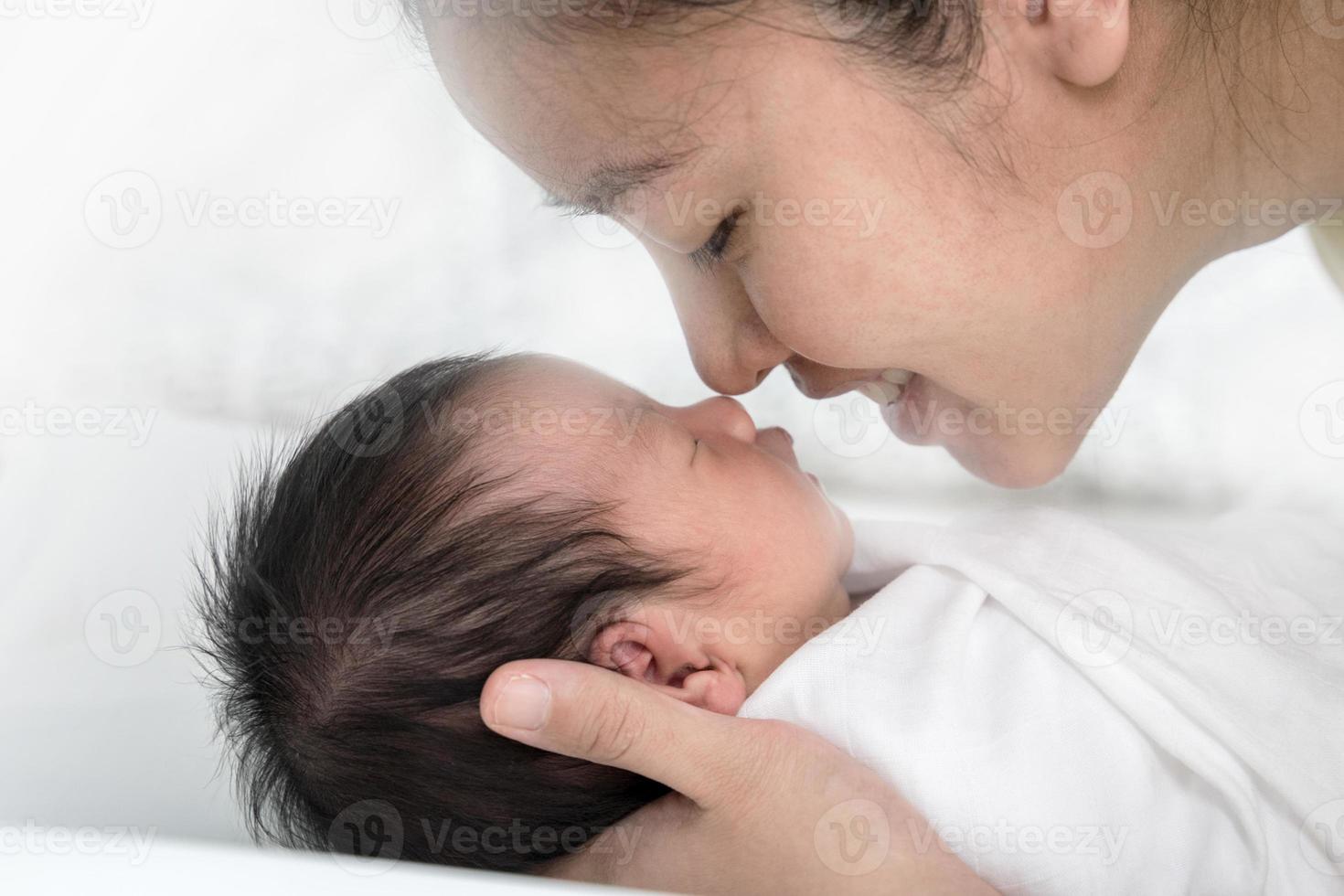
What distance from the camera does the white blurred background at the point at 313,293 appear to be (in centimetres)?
195

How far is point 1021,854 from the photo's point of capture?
107cm

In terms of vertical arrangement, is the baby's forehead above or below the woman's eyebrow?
below

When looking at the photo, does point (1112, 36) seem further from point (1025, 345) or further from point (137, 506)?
point (137, 506)

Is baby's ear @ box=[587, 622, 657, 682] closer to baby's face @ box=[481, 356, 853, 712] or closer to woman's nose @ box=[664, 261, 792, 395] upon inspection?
baby's face @ box=[481, 356, 853, 712]

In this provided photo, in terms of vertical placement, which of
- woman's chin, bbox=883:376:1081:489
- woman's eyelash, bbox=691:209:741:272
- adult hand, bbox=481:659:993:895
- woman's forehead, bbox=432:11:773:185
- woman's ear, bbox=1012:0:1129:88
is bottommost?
adult hand, bbox=481:659:993:895

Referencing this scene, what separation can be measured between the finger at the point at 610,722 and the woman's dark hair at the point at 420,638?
119mm

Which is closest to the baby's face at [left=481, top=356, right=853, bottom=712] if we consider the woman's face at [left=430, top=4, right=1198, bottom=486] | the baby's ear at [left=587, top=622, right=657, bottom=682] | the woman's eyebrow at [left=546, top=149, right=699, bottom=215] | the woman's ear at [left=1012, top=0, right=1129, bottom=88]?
the baby's ear at [left=587, top=622, right=657, bottom=682]

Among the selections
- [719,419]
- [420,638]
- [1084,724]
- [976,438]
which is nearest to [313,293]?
[719,419]

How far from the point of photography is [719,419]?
133cm

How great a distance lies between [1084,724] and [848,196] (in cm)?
58

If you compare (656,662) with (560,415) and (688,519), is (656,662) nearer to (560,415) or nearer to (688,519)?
(688,519)

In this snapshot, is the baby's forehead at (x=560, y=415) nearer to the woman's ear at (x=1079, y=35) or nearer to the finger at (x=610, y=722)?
the finger at (x=610, y=722)

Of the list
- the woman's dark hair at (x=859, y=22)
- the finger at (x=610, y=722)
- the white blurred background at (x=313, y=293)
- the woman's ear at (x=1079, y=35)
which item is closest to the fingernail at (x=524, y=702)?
the finger at (x=610, y=722)

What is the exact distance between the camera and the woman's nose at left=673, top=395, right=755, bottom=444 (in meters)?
1.31
